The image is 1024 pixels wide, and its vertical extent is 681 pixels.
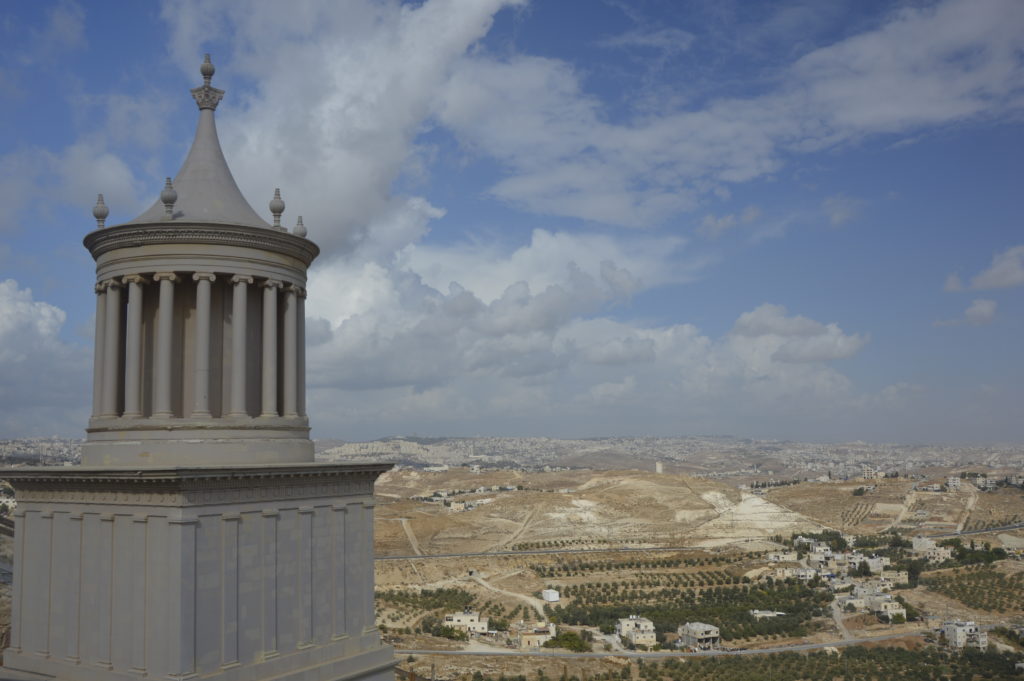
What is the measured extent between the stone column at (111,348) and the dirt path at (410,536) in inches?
3449

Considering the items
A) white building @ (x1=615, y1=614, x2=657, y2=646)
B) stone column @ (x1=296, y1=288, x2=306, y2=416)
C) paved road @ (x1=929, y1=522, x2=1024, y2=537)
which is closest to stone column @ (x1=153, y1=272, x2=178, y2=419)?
stone column @ (x1=296, y1=288, x2=306, y2=416)

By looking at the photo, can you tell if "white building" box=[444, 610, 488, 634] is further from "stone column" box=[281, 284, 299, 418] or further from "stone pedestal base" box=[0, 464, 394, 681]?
"stone column" box=[281, 284, 299, 418]

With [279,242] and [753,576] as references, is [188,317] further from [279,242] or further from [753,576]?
[753,576]

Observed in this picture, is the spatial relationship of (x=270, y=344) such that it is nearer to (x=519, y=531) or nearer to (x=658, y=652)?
(x=658, y=652)

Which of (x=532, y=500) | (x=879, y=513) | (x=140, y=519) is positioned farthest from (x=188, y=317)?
(x=879, y=513)

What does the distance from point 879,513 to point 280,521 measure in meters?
143

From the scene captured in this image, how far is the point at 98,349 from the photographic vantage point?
14.1 meters

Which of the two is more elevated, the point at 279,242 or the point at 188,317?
the point at 279,242

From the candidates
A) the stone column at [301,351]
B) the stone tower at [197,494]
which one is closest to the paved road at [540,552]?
the stone column at [301,351]

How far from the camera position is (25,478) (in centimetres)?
1342

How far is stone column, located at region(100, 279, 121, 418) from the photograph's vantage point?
13.8 m

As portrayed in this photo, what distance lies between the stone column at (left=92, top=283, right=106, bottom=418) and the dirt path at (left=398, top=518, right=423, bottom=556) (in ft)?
287

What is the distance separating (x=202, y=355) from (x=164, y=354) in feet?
1.92

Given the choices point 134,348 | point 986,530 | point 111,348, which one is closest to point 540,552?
point 986,530
